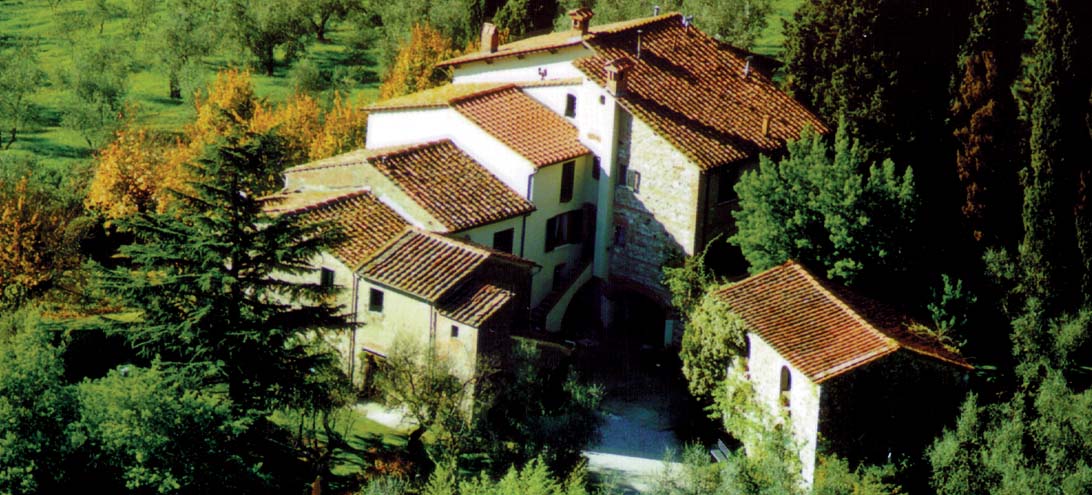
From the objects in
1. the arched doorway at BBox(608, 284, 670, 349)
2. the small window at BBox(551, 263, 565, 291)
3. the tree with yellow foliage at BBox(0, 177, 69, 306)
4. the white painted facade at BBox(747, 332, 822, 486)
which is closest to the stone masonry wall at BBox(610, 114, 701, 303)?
the arched doorway at BBox(608, 284, 670, 349)

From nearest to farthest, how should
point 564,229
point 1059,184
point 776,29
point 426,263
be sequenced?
point 1059,184 < point 426,263 < point 564,229 < point 776,29

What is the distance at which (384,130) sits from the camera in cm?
4119

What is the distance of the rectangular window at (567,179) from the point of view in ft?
125

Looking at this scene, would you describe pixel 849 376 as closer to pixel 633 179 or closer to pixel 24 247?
pixel 633 179

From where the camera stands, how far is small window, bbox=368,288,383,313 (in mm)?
A: 33906

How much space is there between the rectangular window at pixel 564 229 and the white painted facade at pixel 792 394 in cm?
860

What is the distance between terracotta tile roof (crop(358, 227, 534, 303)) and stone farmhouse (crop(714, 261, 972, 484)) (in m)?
6.90

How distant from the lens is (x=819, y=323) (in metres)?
31.0

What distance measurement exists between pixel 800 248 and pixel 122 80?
118 feet

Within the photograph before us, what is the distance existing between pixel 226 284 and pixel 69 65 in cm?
4011

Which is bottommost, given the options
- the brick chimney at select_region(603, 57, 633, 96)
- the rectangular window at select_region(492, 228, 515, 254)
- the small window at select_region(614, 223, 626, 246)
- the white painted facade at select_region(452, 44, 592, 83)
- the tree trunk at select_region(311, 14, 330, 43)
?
the rectangular window at select_region(492, 228, 515, 254)

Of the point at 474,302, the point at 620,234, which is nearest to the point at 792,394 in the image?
the point at 474,302

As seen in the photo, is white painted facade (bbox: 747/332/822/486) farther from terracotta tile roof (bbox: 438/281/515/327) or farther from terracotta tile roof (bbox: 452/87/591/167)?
terracotta tile roof (bbox: 452/87/591/167)

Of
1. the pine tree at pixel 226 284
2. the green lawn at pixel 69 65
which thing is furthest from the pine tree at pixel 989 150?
the green lawn at pixel 69 65
